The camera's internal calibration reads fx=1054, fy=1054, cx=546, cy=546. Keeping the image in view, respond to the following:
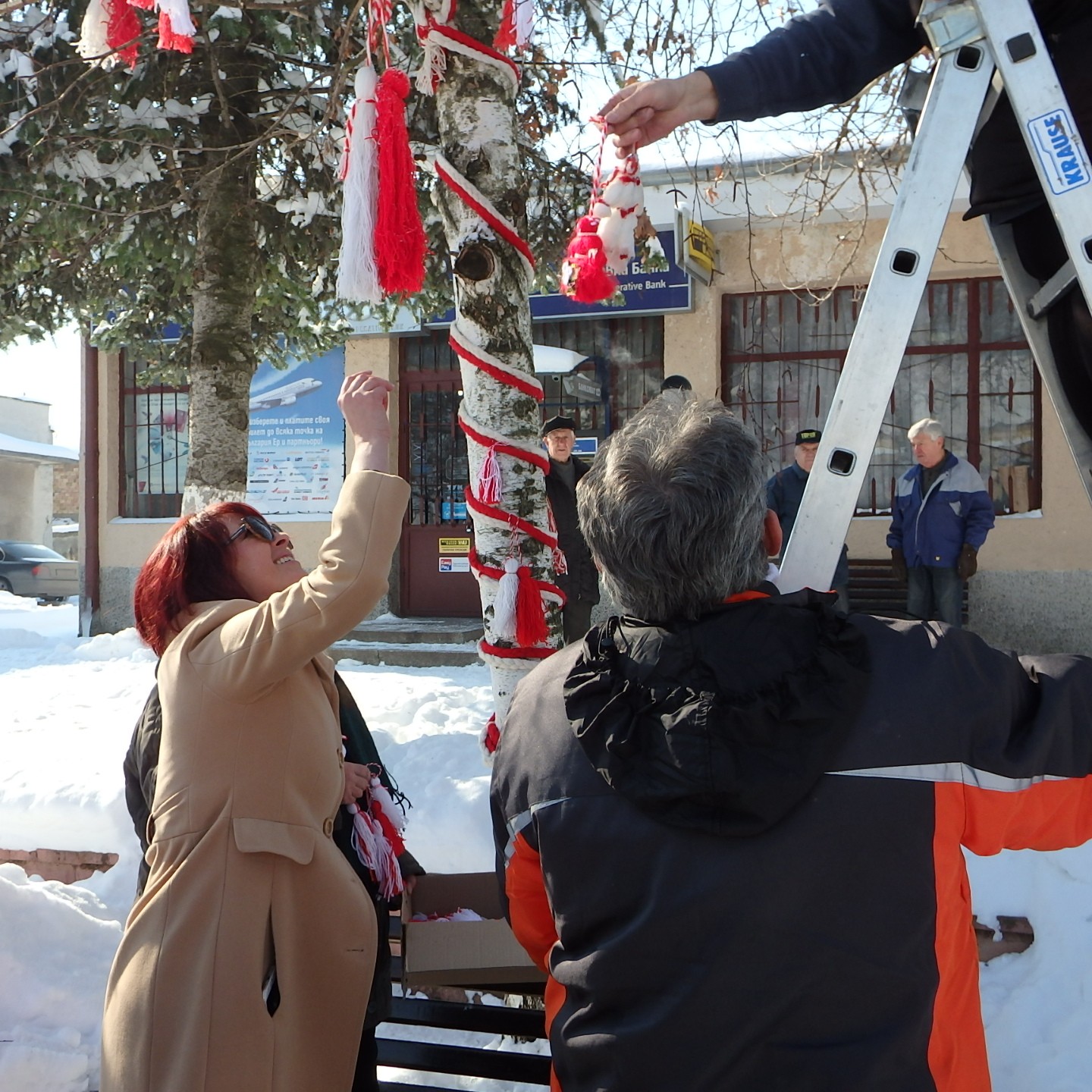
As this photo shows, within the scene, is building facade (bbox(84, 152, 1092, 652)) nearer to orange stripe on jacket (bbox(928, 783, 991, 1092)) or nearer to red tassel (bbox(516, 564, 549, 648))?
red tassel (bbox(516, 564, 549, 648))

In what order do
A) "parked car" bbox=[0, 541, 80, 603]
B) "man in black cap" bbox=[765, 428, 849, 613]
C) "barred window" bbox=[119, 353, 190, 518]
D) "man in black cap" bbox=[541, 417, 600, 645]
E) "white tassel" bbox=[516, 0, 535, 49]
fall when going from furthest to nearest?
"parked car" bbox=[0, 541, 80, 603] < "barred window" bbox=[119, 353, 190, 518] < "man in black cap" bbox=[765, 428, 849, 613] < "man in black cap" bbox=[541, 417, 600, 645] < "white tassel" bbox=[516, 0, 535, 49]

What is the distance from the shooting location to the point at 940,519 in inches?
284

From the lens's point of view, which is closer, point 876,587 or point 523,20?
point 523,20

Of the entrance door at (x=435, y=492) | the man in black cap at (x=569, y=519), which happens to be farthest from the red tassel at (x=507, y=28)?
the entrance door at (x=435, y=492)

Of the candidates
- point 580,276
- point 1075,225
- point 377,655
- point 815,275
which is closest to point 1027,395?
point 815,275

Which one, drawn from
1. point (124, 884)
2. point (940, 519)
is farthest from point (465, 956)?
point (940, 519)

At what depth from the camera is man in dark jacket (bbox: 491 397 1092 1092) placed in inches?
49.6

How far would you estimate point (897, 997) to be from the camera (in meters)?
1.27

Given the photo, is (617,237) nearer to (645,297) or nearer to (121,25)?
(121,25)

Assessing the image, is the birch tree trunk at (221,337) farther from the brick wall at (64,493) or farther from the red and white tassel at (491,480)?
the brick wall at (64,493)

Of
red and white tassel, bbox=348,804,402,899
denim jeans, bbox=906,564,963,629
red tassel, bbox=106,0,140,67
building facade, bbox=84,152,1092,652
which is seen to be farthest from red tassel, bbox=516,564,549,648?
building facade, bbox=84,152,1092,652

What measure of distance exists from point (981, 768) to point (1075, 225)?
0.81 metres

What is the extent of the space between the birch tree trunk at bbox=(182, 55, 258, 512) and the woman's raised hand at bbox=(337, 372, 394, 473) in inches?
148

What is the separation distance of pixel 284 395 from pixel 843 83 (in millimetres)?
10709
